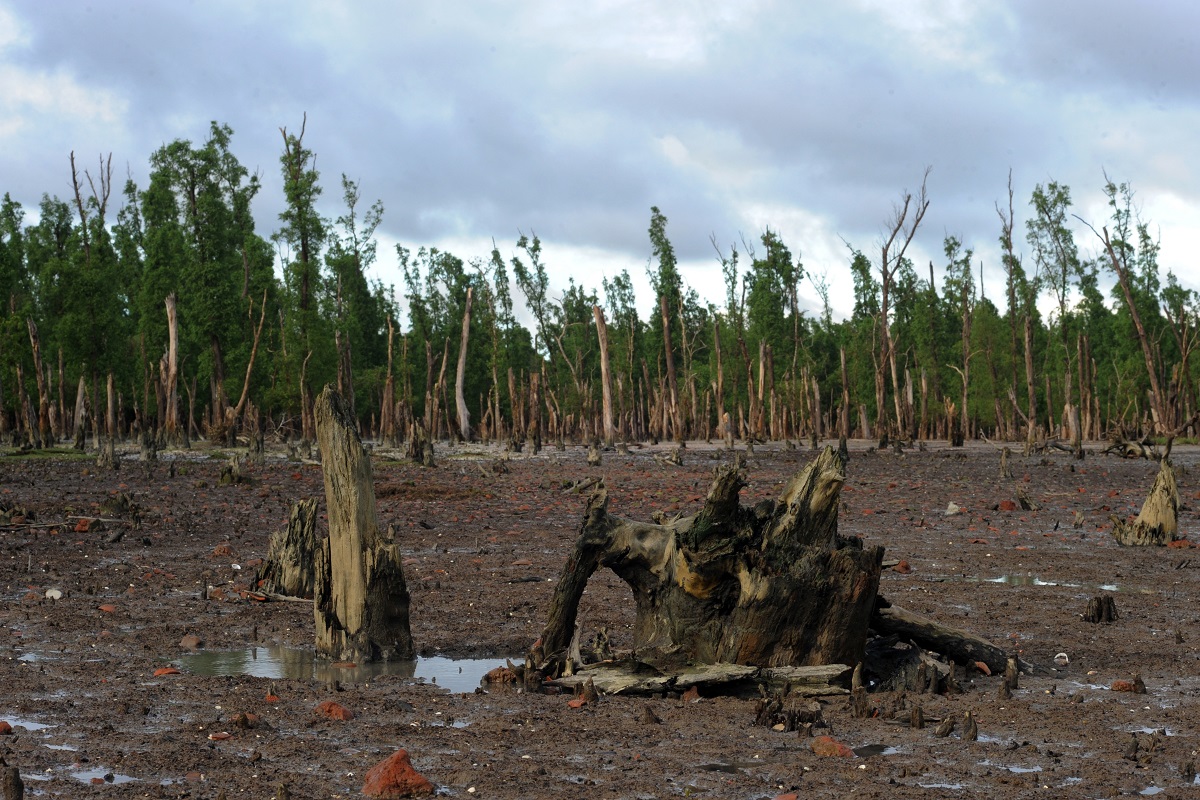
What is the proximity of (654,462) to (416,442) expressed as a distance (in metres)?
6.75

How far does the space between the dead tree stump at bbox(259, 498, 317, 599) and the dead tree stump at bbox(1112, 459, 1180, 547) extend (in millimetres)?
9820

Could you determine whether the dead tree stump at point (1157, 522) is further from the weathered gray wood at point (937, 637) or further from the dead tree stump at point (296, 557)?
the dead tree stump at point (296, 557)

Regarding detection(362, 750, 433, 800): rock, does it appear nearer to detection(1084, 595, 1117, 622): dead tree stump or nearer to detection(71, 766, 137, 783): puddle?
detection(71, 766, 137, 783): puddle

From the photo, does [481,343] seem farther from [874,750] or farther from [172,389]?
[874,750]

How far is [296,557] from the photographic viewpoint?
10.4 meters

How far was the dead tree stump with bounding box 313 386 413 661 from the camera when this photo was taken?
26.2ft

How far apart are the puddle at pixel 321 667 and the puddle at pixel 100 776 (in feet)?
7.28

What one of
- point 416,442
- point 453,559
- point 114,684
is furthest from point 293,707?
point 416,442

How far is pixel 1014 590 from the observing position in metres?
10.8

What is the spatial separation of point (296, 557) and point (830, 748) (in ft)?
20.3

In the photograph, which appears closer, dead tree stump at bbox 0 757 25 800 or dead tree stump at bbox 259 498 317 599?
dead tree stump at bbox 0 757 25 800

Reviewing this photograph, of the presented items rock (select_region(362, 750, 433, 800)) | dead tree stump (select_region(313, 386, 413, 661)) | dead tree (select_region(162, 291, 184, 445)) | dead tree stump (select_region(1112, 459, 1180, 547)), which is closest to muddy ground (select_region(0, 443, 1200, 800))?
rock (select_region(362, 750, 433, 800))

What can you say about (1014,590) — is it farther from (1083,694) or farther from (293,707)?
(293,707)

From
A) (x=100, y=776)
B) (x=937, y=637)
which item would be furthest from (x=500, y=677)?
(x=937, y=637)
